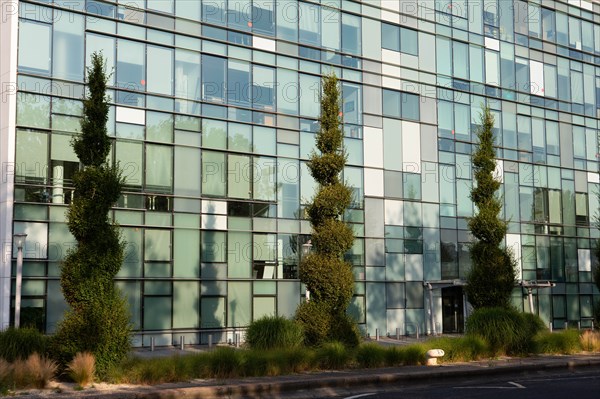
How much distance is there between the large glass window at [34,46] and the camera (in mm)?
26344

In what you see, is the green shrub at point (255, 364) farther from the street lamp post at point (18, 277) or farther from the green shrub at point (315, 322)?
the street lamp post at point (18, 277)

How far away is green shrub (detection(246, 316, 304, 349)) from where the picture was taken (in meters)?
20.7

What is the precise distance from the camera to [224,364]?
17766 mm

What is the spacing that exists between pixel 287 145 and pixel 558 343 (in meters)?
13.5

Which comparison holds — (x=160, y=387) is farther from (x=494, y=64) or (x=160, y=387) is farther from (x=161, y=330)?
(x=494, y=64)

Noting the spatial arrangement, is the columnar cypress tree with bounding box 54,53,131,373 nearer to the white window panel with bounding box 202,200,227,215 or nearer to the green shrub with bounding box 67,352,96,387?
the green shrub with bounding box 67,352,96,387

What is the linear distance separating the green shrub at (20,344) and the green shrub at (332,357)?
6625 mm

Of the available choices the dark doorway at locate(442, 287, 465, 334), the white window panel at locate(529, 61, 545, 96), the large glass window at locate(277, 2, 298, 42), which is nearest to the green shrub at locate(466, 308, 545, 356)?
the dark doorway at locate(442, 287, 465, 334)

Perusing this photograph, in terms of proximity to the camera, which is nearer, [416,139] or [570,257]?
[416,139]

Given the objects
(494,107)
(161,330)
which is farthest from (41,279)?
(494,107)

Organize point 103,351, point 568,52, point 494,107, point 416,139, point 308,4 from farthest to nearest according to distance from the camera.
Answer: point 568,52 < point 494,107 < point 416,139 < point 308,4 < point 103,351

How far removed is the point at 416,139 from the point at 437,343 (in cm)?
1587

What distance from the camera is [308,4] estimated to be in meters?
33.6

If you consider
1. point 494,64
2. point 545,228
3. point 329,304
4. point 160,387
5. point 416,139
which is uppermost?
point 494,64
